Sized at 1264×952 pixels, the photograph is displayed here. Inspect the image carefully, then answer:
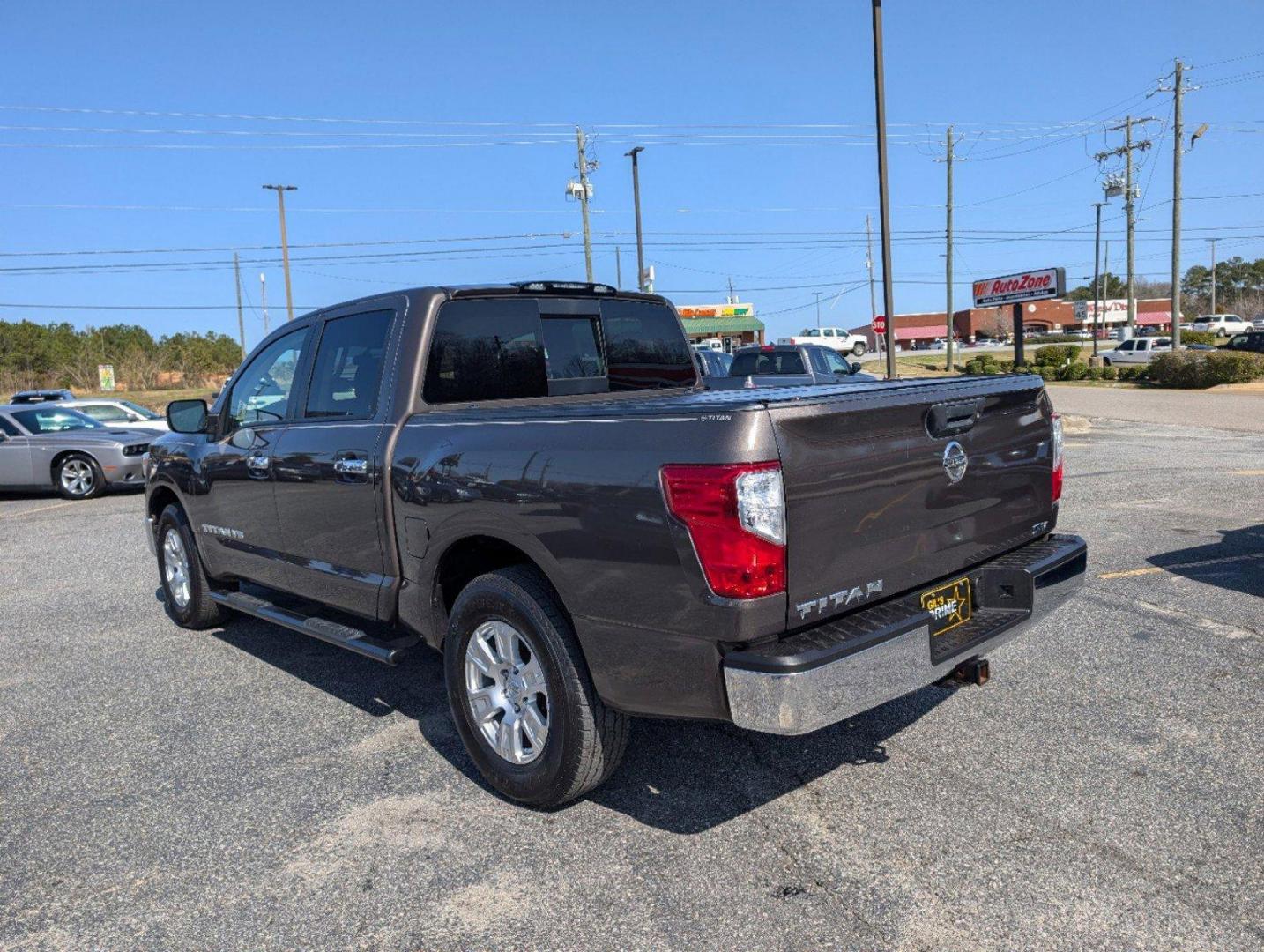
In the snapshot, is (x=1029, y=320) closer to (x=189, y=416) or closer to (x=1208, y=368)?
(x=1208, y=368)

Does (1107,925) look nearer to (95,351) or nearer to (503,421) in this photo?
(503,421)

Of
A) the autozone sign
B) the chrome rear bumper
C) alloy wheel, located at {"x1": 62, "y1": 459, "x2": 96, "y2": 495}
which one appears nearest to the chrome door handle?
the chrome rear bumper

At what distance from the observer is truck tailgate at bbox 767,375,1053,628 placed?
2934mm

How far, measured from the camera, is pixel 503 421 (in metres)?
3.58

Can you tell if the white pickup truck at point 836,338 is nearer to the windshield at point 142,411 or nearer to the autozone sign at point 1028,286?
the autozone sign at point 1028,286

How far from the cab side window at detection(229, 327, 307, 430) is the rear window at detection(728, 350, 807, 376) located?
11942 mm

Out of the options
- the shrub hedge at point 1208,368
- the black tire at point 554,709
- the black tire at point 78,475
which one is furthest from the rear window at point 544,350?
the shrub hedge at point 1208,368

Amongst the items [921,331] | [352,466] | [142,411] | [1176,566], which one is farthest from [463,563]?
[921,331]

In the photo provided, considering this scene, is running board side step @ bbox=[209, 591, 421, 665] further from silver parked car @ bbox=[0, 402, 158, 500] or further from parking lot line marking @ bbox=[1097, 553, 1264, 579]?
silver parked car @ bbox=[0, 402, 158, 500]

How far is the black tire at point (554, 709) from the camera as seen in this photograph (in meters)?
3.27

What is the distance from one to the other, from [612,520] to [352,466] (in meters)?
1.70

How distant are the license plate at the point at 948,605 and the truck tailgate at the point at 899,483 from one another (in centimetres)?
6

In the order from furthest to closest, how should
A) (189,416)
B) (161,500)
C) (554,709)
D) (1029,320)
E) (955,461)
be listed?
(1029,320), (161,500), (189,416), (955,461), (554,709)

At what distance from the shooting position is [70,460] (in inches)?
557
